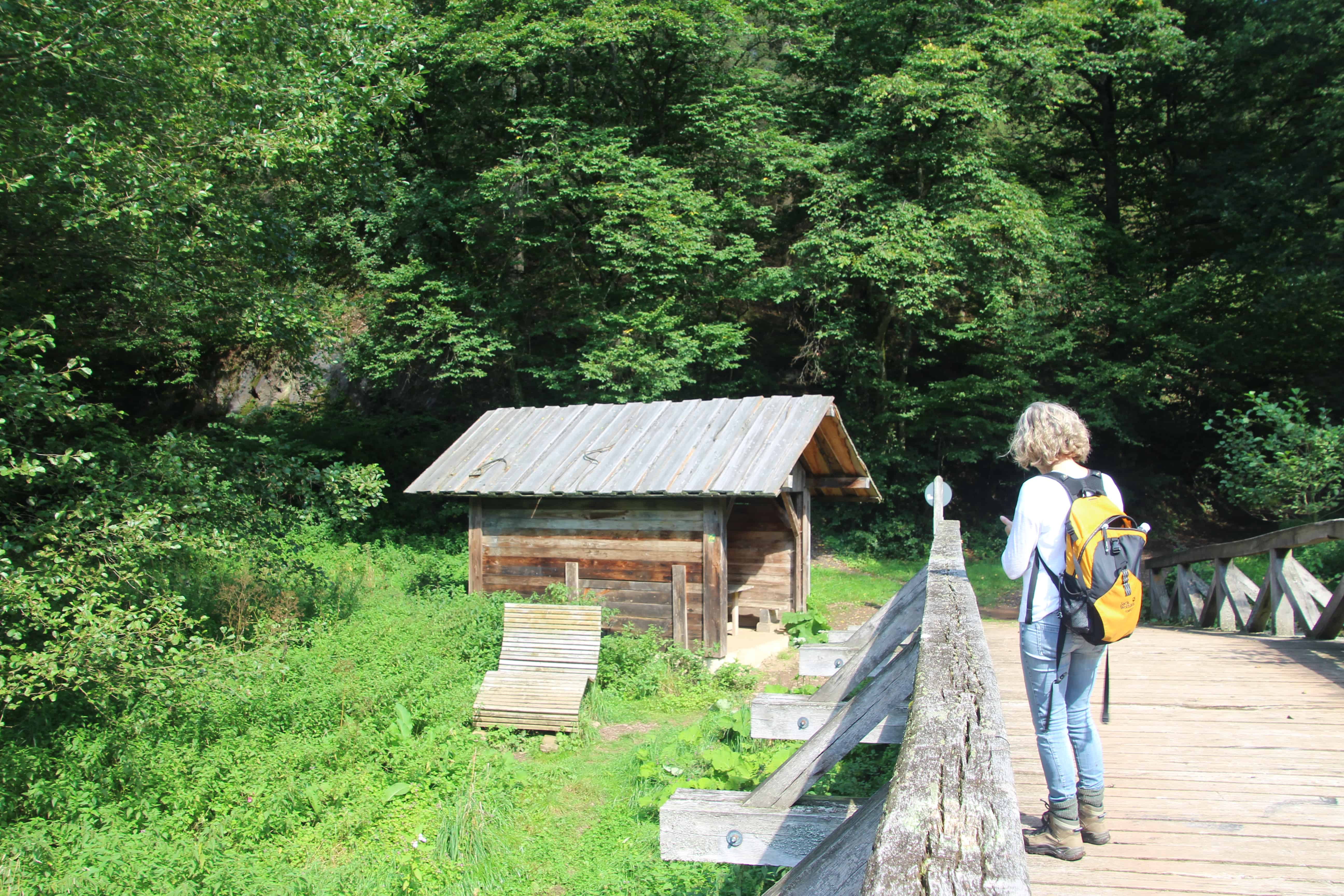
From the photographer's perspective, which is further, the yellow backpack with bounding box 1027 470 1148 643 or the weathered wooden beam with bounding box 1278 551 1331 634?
the weathered wooden beam with bounding box 1278 551 1331 634

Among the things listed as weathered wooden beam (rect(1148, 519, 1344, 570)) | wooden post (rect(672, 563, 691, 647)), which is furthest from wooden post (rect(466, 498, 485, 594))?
weathered wooden beam (rect(1148, 519, 1344, 570))

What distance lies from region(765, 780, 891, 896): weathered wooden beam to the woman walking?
0.91 meters

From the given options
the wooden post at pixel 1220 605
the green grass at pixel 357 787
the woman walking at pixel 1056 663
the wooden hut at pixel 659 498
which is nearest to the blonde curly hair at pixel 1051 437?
the woman walking at pixel 1056 663

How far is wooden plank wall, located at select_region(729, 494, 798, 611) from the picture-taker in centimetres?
1323

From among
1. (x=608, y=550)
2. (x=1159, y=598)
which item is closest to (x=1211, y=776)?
(x=608, y=550)

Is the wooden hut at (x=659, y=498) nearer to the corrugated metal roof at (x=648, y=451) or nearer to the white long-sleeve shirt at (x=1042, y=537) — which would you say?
the corrugated metal roof at (x=648, y=451)

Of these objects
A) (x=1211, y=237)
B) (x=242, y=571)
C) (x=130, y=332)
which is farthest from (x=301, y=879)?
(x=1211, y=237)

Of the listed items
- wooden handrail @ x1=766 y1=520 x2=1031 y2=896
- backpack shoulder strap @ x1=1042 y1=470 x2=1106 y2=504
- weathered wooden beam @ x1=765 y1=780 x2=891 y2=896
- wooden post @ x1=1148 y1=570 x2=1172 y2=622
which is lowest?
wooden post @ x1=1148 y1=570 x2=1172 y2=622

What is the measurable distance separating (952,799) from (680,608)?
9274 mm

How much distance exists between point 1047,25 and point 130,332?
61.7 feet

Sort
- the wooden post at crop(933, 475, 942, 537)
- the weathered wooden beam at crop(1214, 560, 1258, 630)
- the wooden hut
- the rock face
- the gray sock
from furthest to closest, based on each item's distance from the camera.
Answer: the rock face, the wooden hut, the weathered wooden beam at crop(1214, 560, 1258, 630), the wooden post at crop(933, 475, 942, 537), the gray sock

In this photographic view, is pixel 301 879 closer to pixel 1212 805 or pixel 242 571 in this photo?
pixel 1212 805

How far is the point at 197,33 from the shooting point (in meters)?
7.52

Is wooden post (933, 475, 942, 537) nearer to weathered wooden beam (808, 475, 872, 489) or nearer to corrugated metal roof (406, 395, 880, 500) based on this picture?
corrugated metal roof (406, 395, 880, 500)
